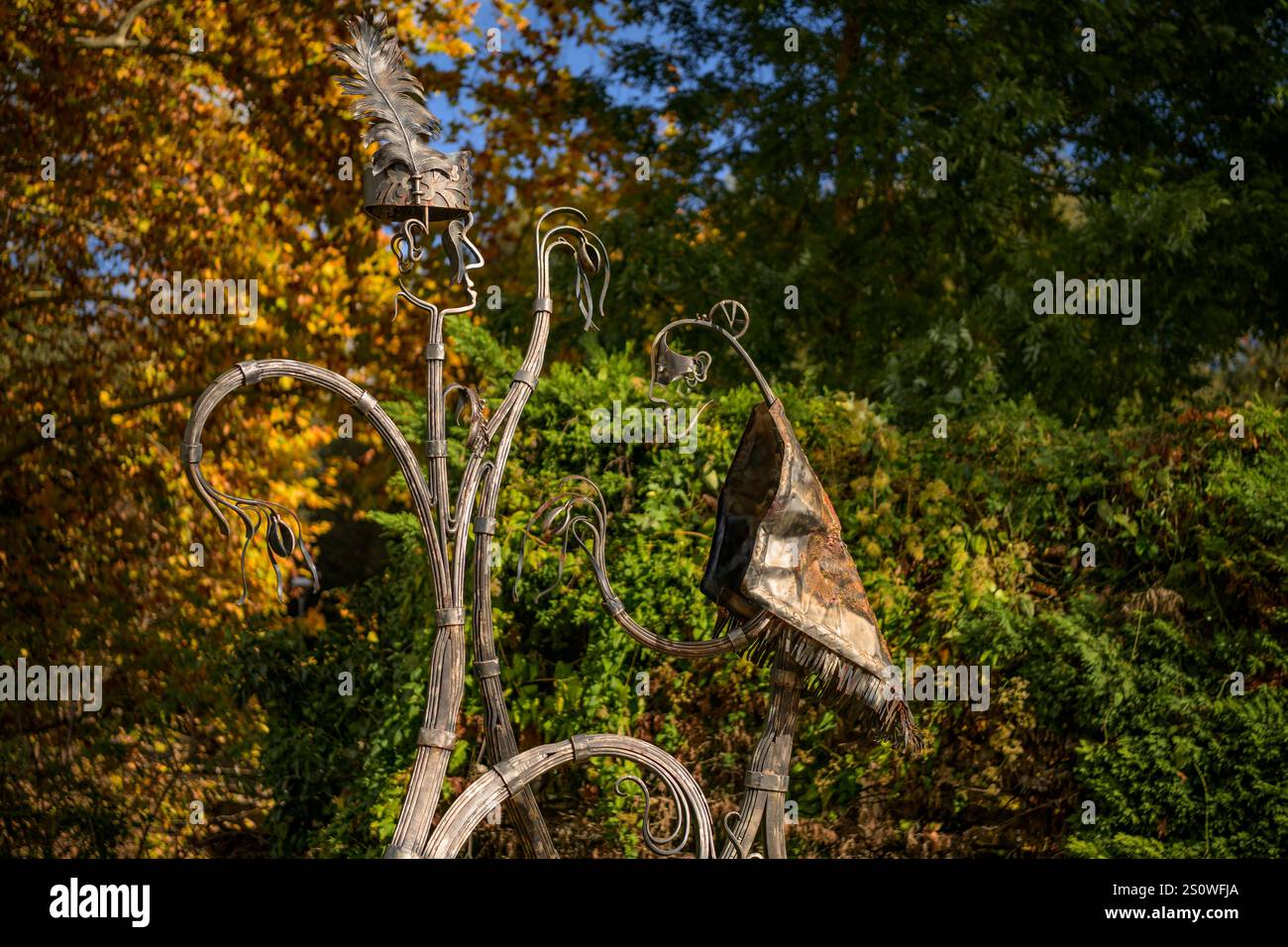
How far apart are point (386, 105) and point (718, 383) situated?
4.46 metres

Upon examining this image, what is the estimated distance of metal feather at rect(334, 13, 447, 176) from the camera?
286cm

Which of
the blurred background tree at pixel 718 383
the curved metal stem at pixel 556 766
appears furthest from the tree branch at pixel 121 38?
the curved metal stem at pixel 556 766

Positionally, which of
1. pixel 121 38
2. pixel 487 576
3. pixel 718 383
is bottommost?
pixel 487 576

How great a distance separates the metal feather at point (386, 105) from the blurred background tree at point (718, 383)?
206cm

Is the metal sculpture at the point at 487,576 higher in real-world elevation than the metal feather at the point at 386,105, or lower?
lower

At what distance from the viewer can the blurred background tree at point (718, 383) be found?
181 inches

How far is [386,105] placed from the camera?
2908 mm

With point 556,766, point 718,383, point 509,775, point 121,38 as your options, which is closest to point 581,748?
point 556,766

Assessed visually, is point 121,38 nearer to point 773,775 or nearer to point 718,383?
point 718,383

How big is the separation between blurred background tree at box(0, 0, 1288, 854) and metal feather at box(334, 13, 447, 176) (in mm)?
2064

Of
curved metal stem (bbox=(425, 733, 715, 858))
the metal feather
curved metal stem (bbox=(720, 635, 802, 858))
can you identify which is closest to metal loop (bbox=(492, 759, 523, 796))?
curved metal stem (bbox=(425, 733, 715, 858))

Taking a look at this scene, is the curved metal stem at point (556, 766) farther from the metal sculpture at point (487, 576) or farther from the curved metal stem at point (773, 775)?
the curved metal stem at point (773, 775)
